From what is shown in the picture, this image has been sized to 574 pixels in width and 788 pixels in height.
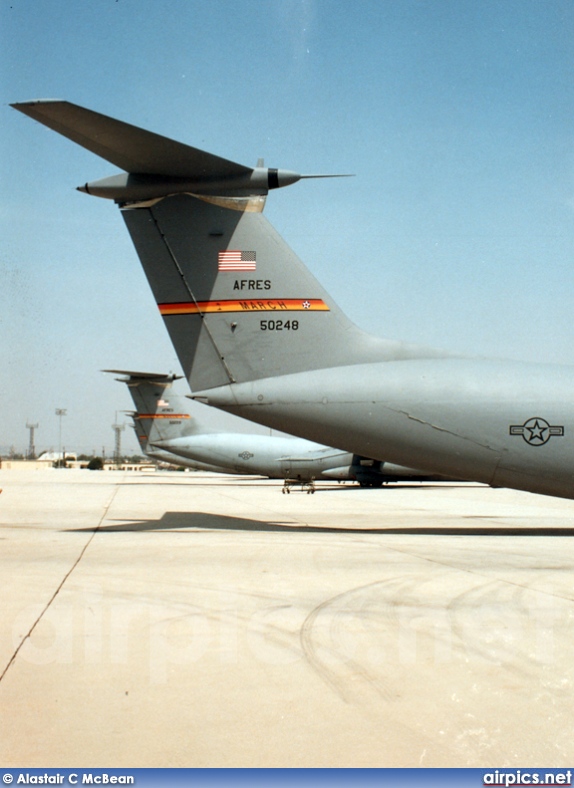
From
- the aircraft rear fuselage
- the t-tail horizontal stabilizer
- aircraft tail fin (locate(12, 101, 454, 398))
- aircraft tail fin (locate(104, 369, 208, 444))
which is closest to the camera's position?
the t-tail horizontal stabilizer

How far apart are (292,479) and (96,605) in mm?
31048

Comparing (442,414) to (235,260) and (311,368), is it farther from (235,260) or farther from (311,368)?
(235,260)

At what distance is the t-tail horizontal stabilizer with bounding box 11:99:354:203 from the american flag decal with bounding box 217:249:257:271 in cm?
93

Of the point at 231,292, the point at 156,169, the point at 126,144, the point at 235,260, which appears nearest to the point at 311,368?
the point at 231,292

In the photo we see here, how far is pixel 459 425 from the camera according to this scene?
1151 centimetres

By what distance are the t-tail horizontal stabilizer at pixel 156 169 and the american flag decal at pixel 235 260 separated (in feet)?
3.06

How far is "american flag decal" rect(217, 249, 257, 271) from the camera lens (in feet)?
39.3

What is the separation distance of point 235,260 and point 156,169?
188cm

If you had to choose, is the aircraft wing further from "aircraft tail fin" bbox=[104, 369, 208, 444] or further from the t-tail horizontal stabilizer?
"aircraft tail fin" bbox=[104, 369, 208, 444]

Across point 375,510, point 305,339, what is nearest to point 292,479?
point 375,510

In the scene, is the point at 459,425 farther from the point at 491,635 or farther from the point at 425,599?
the point at 491,635

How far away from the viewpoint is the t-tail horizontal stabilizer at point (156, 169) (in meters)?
10.2

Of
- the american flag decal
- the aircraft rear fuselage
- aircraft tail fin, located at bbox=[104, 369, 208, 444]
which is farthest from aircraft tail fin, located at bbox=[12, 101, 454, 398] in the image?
aircraft tail fin, located at bbox=[104, 369, 208, 444]

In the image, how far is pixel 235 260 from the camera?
1198 centimetres
